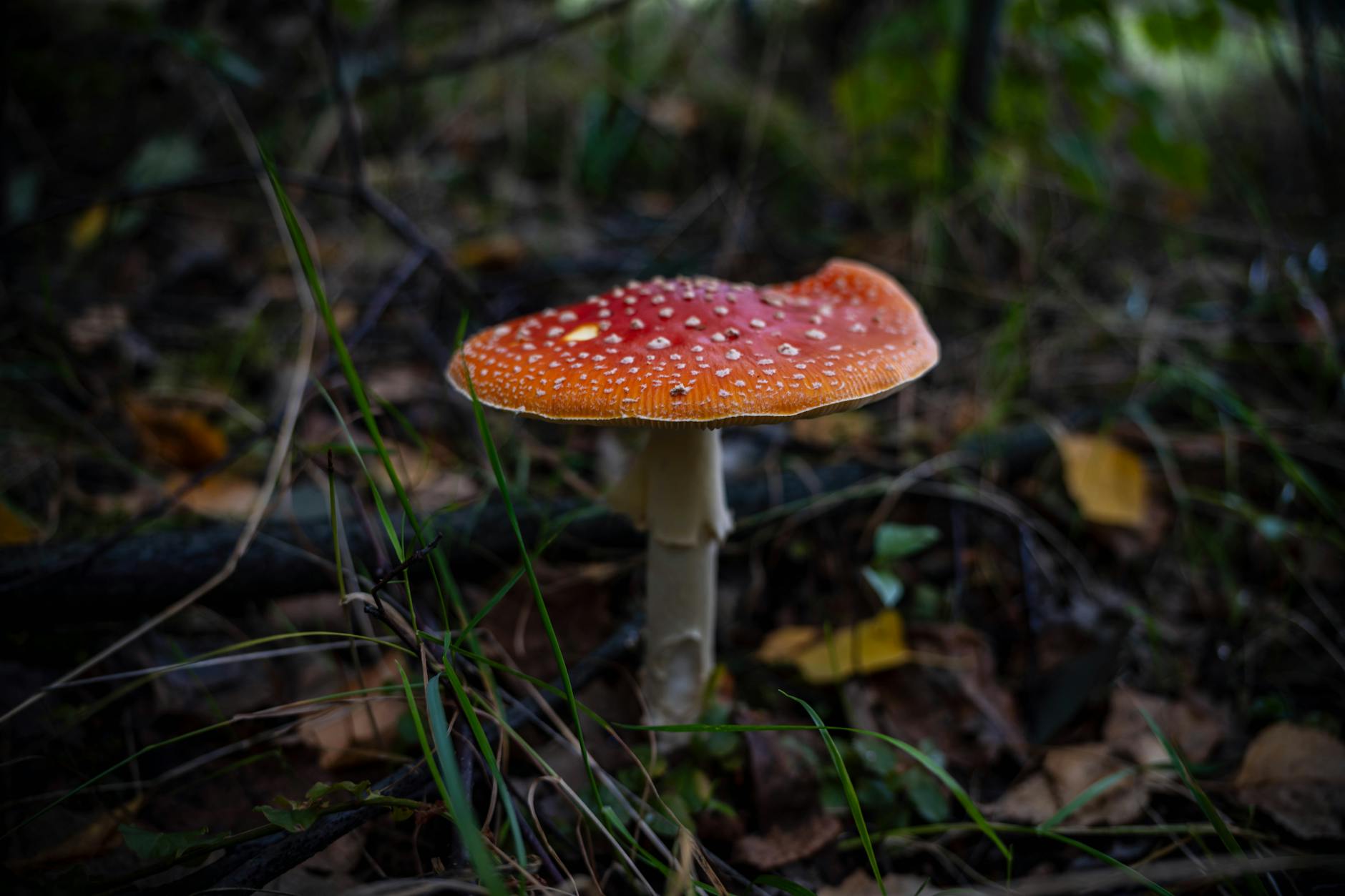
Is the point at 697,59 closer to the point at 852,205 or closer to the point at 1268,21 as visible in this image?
the point at 852,205

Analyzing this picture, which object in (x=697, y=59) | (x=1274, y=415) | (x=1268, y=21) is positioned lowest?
(x=1274, y=415)

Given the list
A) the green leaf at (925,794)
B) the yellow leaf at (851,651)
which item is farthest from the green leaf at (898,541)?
the green leaf at (925,794)

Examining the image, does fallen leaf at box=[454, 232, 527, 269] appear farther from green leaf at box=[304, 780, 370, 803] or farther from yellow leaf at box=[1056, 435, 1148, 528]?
green leaf at box=[304, 780, 370, 803]

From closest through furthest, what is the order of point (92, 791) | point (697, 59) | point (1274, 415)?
point (92, 791) → point (1274, 415) → point (697, 59)

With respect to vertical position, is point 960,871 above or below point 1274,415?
below

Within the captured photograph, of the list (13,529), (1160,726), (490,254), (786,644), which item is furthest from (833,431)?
Result: (13,529)

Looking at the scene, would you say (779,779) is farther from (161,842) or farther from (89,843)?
(89,843)

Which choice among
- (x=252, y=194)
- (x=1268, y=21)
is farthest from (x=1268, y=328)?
(x=252, y=194)

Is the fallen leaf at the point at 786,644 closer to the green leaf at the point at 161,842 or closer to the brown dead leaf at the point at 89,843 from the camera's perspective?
the green leaf at the point at 161,842
